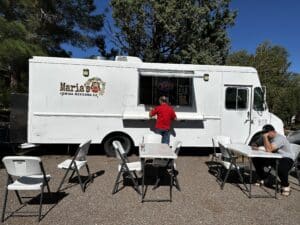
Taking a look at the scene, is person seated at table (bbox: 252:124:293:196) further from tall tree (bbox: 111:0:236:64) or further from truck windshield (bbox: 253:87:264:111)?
tall tree (bbox: 111:0:236:64)

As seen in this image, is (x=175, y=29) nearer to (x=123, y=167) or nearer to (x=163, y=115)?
(x=163, y=115)

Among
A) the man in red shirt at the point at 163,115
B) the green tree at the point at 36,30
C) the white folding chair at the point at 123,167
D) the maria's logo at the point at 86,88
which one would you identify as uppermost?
the green tree at the point at 36,30

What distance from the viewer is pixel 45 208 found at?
448cm

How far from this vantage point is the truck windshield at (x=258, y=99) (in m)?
8.59

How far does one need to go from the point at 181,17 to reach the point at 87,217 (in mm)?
13928

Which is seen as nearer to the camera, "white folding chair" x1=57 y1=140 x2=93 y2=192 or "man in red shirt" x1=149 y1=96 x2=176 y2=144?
"white folding chair" x1=57 y1=140 x2=93 y2=192

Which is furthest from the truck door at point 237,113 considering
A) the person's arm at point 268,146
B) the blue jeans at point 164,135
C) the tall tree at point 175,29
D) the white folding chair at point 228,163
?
the tall tree at point 175,29

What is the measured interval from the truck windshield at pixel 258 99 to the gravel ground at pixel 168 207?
2.93m

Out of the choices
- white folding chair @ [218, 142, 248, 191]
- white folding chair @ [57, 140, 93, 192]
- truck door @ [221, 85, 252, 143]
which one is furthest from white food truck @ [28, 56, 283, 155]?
white folding chair @ [57, 140, 93, 192]

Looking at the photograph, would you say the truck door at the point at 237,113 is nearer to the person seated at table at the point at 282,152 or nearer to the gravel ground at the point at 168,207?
the gravel ground at the point at 168,207

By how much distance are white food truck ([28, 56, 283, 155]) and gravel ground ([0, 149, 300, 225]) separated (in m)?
2.10

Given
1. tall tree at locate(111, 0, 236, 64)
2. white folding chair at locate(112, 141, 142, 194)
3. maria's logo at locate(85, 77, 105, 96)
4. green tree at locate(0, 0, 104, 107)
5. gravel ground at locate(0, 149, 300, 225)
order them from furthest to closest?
1. tall tree at locate(111, 0, 236, 64)
2. maria's logo at locate(85, 77, 105, 96)
3. green tree at locate(0, 0, 104, 107)
4. white folding chair at locate(112, 141, 142, 194)
5. gravel ground at locate(0, 149, 300, 225)

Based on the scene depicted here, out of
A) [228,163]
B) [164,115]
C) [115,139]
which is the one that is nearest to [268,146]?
[228,163]

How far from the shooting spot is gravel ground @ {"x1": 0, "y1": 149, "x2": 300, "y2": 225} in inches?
165
